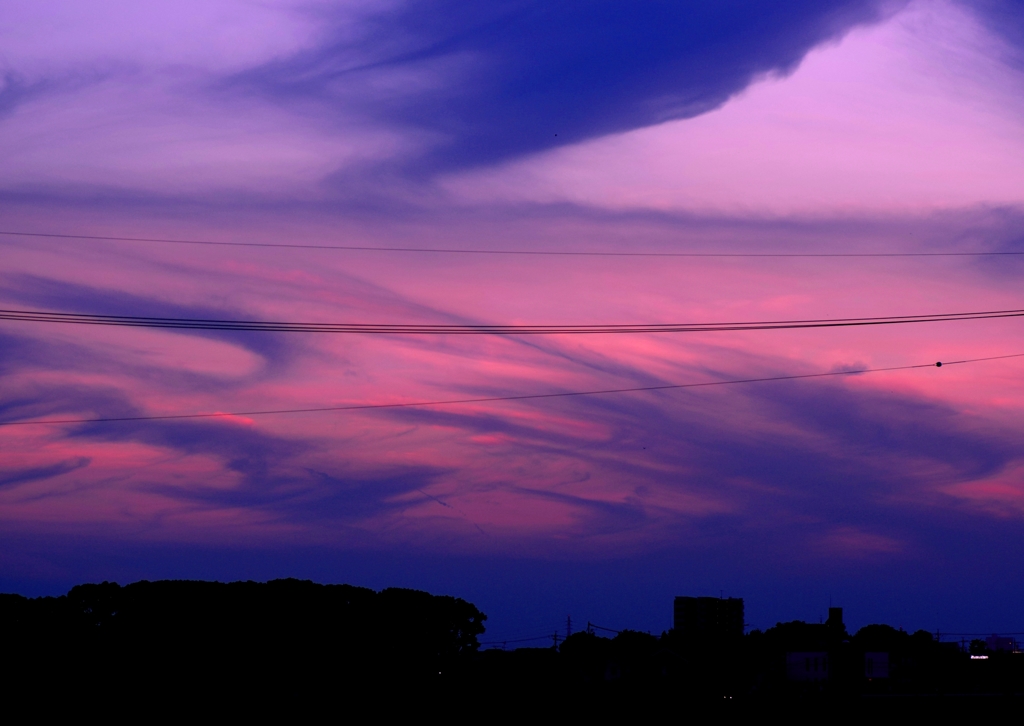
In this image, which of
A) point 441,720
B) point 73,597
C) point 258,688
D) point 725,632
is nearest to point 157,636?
point 73,597

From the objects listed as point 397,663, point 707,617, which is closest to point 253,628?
point 397,663

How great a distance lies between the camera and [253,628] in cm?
11712

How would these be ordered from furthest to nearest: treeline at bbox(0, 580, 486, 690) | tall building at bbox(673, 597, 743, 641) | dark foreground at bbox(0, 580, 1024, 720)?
tall building at bbox(673, 597, 743, 641) → treeline at bbox(0, 580, 486, 690) → dark foreground at bbox(0, 580, 1024, 720)

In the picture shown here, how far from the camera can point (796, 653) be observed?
12262cm

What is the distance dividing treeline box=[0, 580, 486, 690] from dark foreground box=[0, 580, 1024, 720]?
9.6 inches

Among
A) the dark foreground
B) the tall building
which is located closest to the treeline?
the dark foreground

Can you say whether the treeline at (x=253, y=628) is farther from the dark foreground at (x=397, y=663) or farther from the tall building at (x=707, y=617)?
the tall building at (x=707, y=617)

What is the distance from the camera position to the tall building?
15609cm

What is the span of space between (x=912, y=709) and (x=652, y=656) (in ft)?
216

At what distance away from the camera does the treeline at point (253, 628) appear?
86562mm

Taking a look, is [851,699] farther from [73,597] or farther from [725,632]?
[725,632]

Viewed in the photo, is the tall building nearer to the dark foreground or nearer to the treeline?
the dark foreground

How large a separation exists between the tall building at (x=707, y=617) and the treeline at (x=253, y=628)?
120ft

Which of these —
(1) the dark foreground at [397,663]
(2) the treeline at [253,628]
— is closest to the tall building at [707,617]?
(1) the dark foreground at [397,663]
